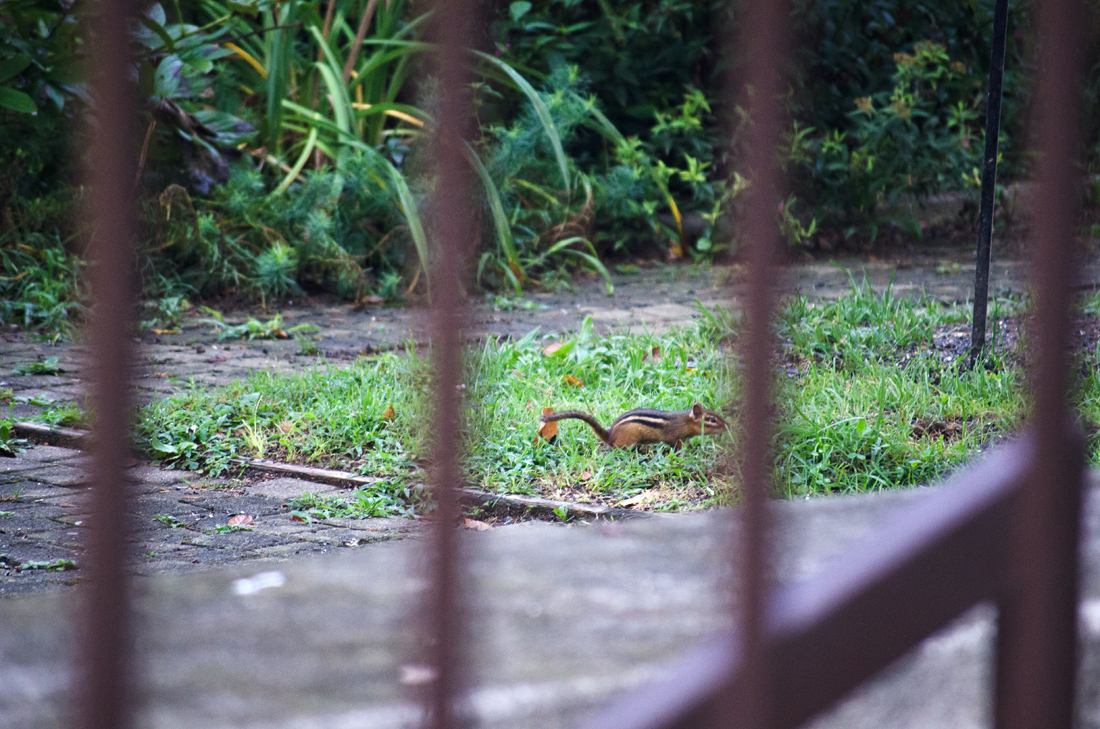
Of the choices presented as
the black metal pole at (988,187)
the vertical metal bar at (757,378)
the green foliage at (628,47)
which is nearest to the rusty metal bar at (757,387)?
the vertical metal bar at (757,378)

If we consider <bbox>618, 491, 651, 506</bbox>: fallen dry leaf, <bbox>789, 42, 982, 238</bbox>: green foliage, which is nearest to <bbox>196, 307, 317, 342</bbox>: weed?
<bbox>618, 491, 651, 506</bbox>: fallen dry leaf

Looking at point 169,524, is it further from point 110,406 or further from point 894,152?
point 894,152

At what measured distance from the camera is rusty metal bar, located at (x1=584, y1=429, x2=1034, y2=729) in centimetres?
80

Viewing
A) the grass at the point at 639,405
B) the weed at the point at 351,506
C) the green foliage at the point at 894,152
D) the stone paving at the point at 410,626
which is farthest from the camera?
the green foliage at the point at 894,152

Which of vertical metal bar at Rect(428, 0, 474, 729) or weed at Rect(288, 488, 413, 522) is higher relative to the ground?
vertical metal bar at Rect(428, 0, 474, 729)

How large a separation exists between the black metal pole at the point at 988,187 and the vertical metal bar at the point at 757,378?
317 centimetres

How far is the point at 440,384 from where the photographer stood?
0.74 m

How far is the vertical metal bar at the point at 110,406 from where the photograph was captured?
0.63 m

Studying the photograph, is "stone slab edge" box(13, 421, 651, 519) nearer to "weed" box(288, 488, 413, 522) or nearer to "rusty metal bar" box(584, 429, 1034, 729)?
"weed" box(288, 488, 413, 522)

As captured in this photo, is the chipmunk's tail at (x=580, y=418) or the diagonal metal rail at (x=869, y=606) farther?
the chipmunk's tail at (x=580, y=418)

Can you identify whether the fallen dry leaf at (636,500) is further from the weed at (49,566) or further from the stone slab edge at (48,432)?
the stone slab edge at (48,432)

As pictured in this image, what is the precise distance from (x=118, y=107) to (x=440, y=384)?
258 mm

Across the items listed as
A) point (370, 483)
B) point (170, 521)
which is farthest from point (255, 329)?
point (170, 521)

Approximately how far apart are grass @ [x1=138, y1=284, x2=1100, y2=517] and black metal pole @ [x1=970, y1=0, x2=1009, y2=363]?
0.11 m
